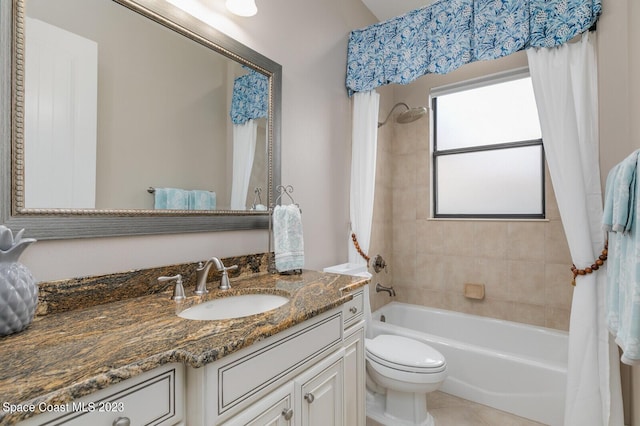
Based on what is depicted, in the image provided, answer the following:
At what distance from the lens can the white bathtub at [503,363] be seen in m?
1.80

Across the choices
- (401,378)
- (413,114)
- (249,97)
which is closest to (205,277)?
(249,97)

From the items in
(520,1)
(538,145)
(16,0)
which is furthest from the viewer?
(538,145)

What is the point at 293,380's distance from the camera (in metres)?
0.98

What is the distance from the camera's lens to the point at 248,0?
142cm

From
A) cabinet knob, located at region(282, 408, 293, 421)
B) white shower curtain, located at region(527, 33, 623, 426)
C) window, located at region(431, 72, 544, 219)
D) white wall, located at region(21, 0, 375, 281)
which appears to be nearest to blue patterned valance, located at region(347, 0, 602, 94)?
white shower curtain, located at region(527, 33, 623, 426)

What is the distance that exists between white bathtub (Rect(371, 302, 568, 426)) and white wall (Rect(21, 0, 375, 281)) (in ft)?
3.41

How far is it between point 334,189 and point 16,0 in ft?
5.79

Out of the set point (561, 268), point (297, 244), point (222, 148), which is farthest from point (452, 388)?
point (222, 148)

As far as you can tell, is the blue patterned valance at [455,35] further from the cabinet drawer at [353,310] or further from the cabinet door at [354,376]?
the cabinet door at [354,376]

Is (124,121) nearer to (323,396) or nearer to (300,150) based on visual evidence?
(300,150)

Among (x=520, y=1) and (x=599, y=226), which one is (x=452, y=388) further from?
(x=520, y=1)

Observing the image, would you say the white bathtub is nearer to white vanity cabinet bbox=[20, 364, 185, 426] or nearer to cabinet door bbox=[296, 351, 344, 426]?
cabinet door bbox=[296, 351, 344, 426]

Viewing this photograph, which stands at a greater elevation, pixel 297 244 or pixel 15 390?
pixel 297 244

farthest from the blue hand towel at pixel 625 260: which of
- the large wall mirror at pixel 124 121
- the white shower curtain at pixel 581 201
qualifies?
the large wall mirror at pixel 124 121
